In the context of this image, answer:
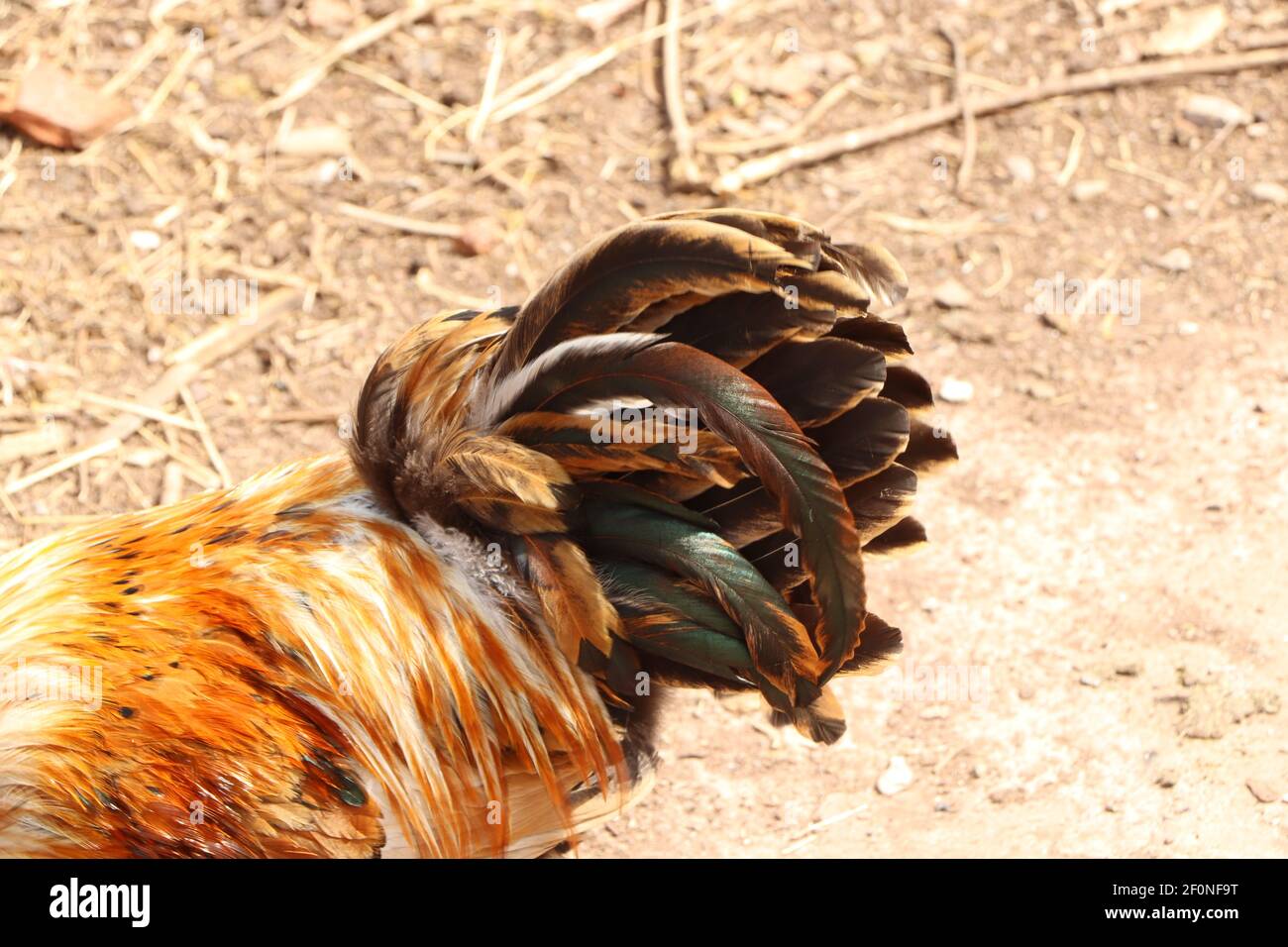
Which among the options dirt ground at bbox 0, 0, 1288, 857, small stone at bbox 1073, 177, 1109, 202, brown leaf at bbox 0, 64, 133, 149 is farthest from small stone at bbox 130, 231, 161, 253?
small stone at bbox 1073, 177, 1109, 202

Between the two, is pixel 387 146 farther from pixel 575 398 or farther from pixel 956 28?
pixel 575 398

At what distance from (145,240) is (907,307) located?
10.0 ft

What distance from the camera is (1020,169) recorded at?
5.43 meters

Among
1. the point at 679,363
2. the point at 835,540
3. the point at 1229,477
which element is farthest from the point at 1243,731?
the point at 679,363

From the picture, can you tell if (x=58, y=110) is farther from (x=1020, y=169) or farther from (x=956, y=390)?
(x=1020, y=169)

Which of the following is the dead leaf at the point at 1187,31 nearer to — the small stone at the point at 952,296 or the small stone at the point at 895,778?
the small stone at the point at 952,296

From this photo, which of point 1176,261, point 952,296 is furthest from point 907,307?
point 1176,261

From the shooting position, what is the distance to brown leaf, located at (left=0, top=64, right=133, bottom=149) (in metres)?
5.46

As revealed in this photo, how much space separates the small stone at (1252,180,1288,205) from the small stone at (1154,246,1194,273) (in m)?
0.43

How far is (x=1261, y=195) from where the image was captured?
517cm

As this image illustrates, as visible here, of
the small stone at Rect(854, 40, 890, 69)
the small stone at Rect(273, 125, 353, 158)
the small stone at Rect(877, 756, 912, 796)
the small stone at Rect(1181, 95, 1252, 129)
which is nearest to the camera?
the small stone at Rect(877, 756, 912, 796)

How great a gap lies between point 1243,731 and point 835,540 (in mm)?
1834

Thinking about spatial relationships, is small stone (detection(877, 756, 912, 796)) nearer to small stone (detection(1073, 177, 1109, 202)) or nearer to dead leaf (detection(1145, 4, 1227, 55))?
small stone (detection(1073, 177, 1109, 202))

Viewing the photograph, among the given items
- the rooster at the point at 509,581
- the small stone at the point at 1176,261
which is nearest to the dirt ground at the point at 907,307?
the small stone at the point at 1176,261
